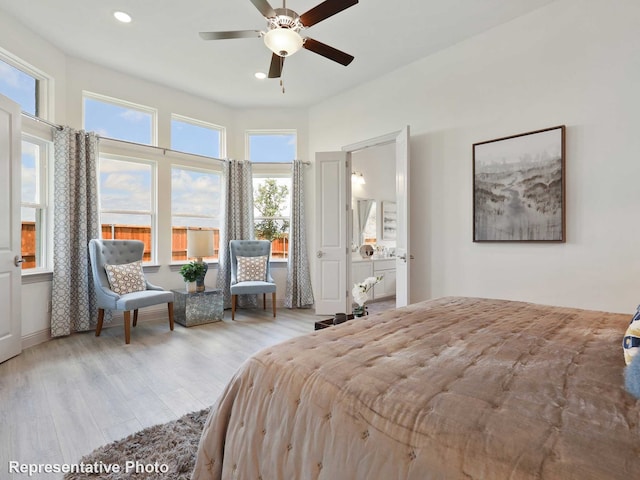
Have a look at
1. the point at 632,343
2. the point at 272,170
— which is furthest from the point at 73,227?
the point at 632,343

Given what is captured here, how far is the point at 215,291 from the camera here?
14.7ft

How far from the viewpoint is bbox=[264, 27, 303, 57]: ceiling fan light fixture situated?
7.69 feet

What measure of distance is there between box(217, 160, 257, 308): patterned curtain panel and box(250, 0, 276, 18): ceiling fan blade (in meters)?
3.07

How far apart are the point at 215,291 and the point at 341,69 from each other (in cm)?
335

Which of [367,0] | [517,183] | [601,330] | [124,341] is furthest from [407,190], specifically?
[124,341]

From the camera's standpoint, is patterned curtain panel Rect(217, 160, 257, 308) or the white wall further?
patterned curtain panel Rect(217, 160, 257, 308)

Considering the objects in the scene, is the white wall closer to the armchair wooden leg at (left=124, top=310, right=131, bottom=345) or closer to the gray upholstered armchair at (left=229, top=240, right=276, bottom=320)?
the gray upholstered armchair at (left=229, top=240, right=276, bottom=320)

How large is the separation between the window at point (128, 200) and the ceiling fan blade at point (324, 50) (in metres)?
3.09

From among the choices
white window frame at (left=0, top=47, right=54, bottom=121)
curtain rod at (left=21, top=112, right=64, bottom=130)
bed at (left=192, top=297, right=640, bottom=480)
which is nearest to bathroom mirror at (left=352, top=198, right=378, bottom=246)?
curtain rod at (left=21, top=112, right=64, bottom=130)

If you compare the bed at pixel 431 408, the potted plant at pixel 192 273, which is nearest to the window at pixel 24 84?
the potted plant at pixel 192 273

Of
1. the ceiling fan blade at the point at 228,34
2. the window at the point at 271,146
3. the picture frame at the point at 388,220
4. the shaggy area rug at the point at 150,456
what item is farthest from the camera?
the picture frame at the point at 388,220

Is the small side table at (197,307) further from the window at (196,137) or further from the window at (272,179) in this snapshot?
the window at (196,137)

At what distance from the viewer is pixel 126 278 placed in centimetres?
387

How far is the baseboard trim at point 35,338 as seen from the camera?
132 inches
